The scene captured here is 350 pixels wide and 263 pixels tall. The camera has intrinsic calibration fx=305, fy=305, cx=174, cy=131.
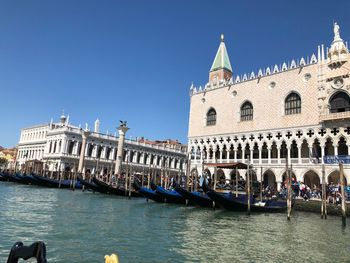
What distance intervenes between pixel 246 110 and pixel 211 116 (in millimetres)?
3539

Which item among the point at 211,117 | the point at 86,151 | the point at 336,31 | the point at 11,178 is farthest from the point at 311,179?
the point at 11,178

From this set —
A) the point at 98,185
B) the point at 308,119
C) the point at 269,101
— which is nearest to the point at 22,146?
the point at 98,185

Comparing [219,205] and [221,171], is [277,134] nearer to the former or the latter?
[221,171]

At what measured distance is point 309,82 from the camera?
784 inches

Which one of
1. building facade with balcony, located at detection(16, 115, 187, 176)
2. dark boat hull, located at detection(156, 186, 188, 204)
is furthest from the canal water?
building facade with balcony, located at detection(16, 115, 187, 176)

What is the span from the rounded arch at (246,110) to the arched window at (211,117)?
2.75 m

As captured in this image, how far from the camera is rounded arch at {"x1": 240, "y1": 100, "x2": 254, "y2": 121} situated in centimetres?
2323

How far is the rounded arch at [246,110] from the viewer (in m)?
23.2

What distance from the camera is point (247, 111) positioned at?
77.1ft

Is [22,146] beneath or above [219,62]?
beneath

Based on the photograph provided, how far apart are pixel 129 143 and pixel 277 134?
754 inches

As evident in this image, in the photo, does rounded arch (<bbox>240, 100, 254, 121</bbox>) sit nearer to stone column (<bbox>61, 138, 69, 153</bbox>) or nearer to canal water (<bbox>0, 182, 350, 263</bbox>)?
canal water (<bbox>0, 182, 350, 263</bbox>)

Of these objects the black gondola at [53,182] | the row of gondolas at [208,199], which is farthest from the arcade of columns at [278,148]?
the black gondola at [53,182]

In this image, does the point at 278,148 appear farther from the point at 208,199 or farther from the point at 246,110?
the point at 208,199
